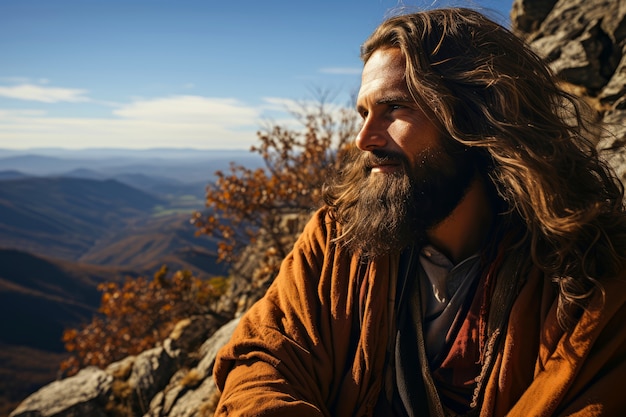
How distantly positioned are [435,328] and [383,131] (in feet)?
3.13

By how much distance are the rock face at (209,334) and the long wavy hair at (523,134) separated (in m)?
1.75

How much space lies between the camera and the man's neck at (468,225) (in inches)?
83.0

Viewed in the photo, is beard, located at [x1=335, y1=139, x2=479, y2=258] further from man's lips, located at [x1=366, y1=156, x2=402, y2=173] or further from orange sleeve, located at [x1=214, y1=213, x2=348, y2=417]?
orange sleeve, located at [x1=214, y1=213, x2=348, y2=417]

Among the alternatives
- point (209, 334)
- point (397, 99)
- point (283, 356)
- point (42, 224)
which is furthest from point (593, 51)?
point (42, 224)

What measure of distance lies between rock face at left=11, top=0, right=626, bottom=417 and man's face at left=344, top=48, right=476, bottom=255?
1994 mm

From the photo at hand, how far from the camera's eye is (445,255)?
216 centimetres

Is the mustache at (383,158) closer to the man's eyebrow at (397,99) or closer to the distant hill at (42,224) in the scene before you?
the man's eyebrow at (397,99)

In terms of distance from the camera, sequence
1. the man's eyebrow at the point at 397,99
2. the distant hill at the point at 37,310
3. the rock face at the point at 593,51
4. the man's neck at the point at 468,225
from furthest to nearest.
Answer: the distant hill at the point at 37,310 < the rock face at the point at 593,51 < the man's neck at the point at 468,225 < the man's eyebrow at the point at 397,99

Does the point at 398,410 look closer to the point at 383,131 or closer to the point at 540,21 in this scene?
the point at 383,131

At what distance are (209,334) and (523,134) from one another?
19.0 ft

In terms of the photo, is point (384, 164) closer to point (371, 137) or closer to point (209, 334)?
point (371, 137)

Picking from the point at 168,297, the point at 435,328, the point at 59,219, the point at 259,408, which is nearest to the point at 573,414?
the point at 435,328

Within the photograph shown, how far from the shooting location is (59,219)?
590ft

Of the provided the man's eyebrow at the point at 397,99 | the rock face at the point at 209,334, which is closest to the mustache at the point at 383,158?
the man's eyebrow at the point at 397,99
